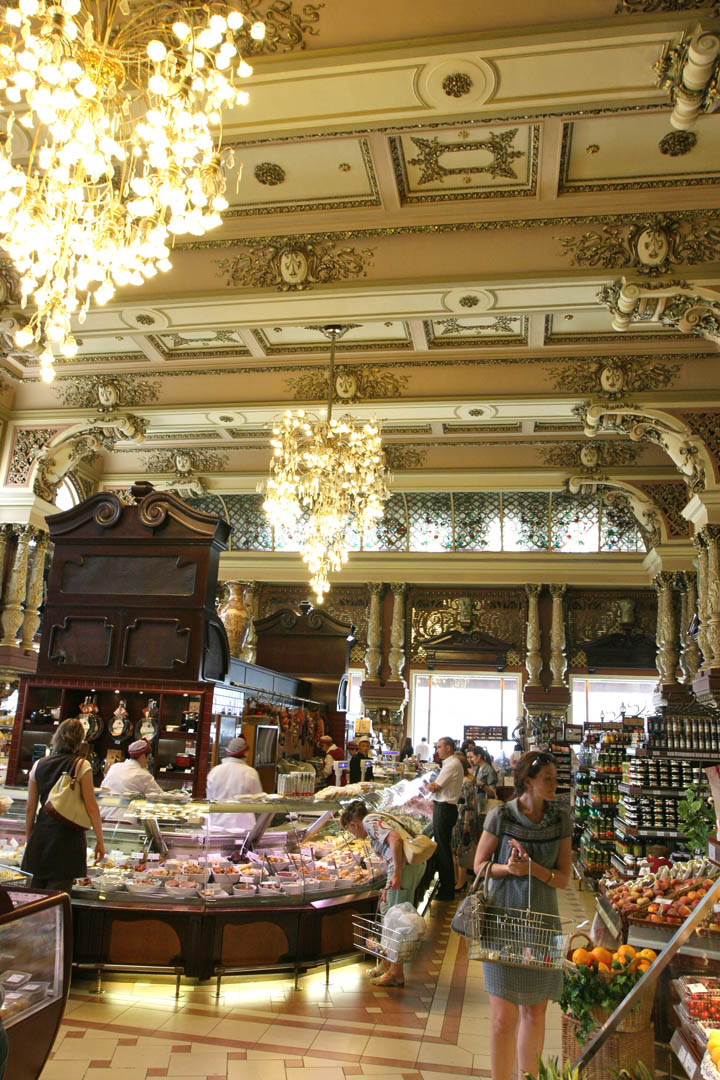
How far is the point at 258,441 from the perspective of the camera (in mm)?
14203

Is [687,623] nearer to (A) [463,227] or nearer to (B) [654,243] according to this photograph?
(B) [654,243]

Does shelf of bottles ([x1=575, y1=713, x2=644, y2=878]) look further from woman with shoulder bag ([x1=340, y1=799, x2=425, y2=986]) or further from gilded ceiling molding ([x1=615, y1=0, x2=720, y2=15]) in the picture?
gilded ceiling molding ([x1=615, y1=0, x2=720, y2=15])

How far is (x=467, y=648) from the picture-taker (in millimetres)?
17234

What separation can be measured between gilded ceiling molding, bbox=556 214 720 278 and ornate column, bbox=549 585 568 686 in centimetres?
918

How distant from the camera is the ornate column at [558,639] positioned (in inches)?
Answer: 649

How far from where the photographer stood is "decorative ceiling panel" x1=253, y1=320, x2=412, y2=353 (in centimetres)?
1053

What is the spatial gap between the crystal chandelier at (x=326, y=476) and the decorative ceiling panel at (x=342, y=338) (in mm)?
188

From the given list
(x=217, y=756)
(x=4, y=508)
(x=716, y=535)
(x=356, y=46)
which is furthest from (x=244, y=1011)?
(x=4, y=508)

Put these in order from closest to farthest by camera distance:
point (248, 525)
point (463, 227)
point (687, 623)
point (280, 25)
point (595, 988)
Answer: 1. point (595, 988)
2. point (280, 25)
3. point (463, 227)
4. point (687, 623)
5. point (248, 525)

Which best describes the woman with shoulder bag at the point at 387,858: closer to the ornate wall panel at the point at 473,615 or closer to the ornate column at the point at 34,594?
the ornate column at the point at 34,594

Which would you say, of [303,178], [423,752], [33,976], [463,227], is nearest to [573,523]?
[423,752]

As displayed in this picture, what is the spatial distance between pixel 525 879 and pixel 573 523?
1391 cm

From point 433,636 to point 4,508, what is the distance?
8697mm

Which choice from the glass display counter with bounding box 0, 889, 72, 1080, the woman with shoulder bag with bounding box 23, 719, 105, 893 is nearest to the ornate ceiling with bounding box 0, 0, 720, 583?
the woman with shoulder bag with bounding box 23, 719, 105, 893
